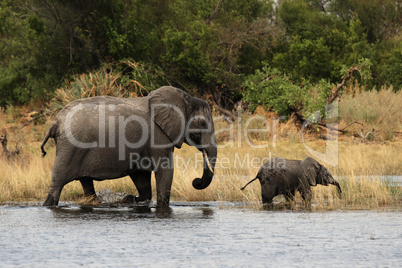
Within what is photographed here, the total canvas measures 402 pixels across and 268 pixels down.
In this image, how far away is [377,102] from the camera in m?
24.5

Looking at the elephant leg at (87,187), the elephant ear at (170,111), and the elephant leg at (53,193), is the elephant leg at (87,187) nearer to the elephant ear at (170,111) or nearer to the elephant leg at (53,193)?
the elephant leg at (53,193)

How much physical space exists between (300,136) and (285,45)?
8.58 meters

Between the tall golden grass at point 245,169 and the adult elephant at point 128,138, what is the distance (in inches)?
41.8

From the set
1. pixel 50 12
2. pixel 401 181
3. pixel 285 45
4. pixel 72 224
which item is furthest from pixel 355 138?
pixel 72 224

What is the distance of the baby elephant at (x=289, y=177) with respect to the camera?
40.8 ft

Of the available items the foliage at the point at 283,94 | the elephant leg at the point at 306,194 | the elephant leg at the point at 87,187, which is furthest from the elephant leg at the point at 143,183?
the foliage at the point at 283,94

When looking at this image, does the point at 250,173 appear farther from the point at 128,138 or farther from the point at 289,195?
the point at 128,138

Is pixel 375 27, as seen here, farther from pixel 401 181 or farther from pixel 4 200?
pixel 4 200

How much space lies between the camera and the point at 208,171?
41.6 feet

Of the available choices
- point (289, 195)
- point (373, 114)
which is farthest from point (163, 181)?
point (373, 114)

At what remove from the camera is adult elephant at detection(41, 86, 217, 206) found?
12.1 m

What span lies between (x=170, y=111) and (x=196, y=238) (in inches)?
147

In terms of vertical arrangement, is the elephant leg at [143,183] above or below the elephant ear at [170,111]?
below

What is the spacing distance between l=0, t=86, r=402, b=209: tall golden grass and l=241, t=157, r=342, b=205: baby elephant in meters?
0.27
